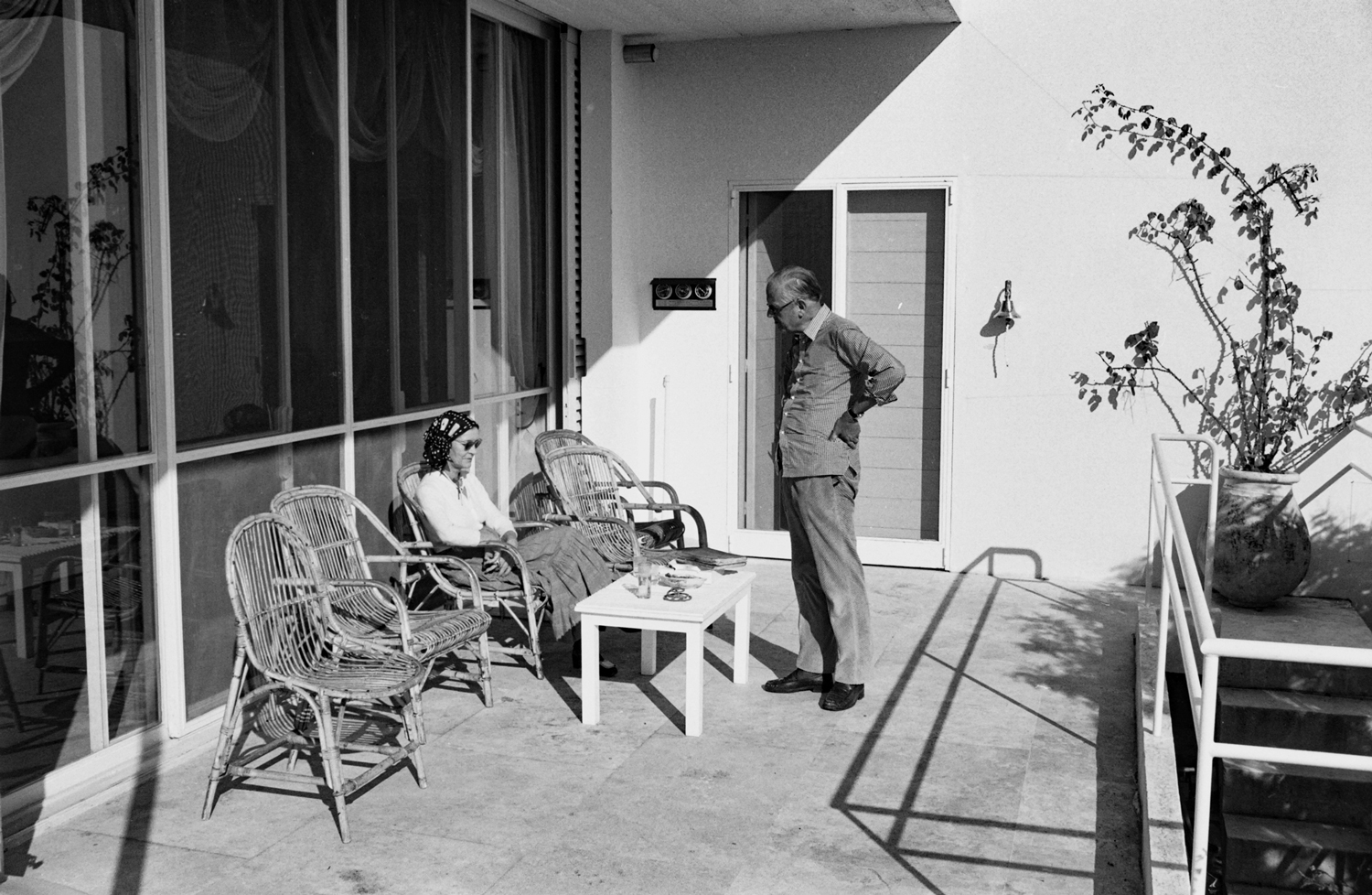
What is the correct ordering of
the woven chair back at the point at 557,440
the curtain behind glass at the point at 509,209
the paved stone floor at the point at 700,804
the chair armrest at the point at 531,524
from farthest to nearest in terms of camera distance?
the woven chair back at the point at 557,440 → the curtain behind glass at the point at 509,209 → the chair armrest at the point at 531,524 → the paved stone floor at the point at 700,804

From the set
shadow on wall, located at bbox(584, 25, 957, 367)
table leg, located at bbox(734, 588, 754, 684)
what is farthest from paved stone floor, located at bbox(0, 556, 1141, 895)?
shadow on wall, located at bbox(584, 25, 957, 367)

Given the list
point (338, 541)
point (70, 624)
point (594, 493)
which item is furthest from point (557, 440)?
point (70, 624)

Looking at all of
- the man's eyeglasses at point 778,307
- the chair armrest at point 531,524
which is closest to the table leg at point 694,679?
the man's eyeglasses at point 778,307

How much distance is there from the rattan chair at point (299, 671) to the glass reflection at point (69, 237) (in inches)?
23.1

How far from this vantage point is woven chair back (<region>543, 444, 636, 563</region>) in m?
6.59

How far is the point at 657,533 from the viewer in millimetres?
6793

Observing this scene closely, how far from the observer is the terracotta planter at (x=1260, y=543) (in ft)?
22.2

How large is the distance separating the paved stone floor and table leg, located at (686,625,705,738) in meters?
0.07

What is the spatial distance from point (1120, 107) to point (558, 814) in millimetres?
5155

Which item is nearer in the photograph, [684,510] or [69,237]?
[69,237]

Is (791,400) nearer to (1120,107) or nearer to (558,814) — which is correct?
(558,814)

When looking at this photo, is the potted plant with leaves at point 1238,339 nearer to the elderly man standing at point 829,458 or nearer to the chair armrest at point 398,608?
the elderly man standing at point 829,458

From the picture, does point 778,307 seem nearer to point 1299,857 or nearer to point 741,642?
point 741,642

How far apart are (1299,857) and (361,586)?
3.67m
